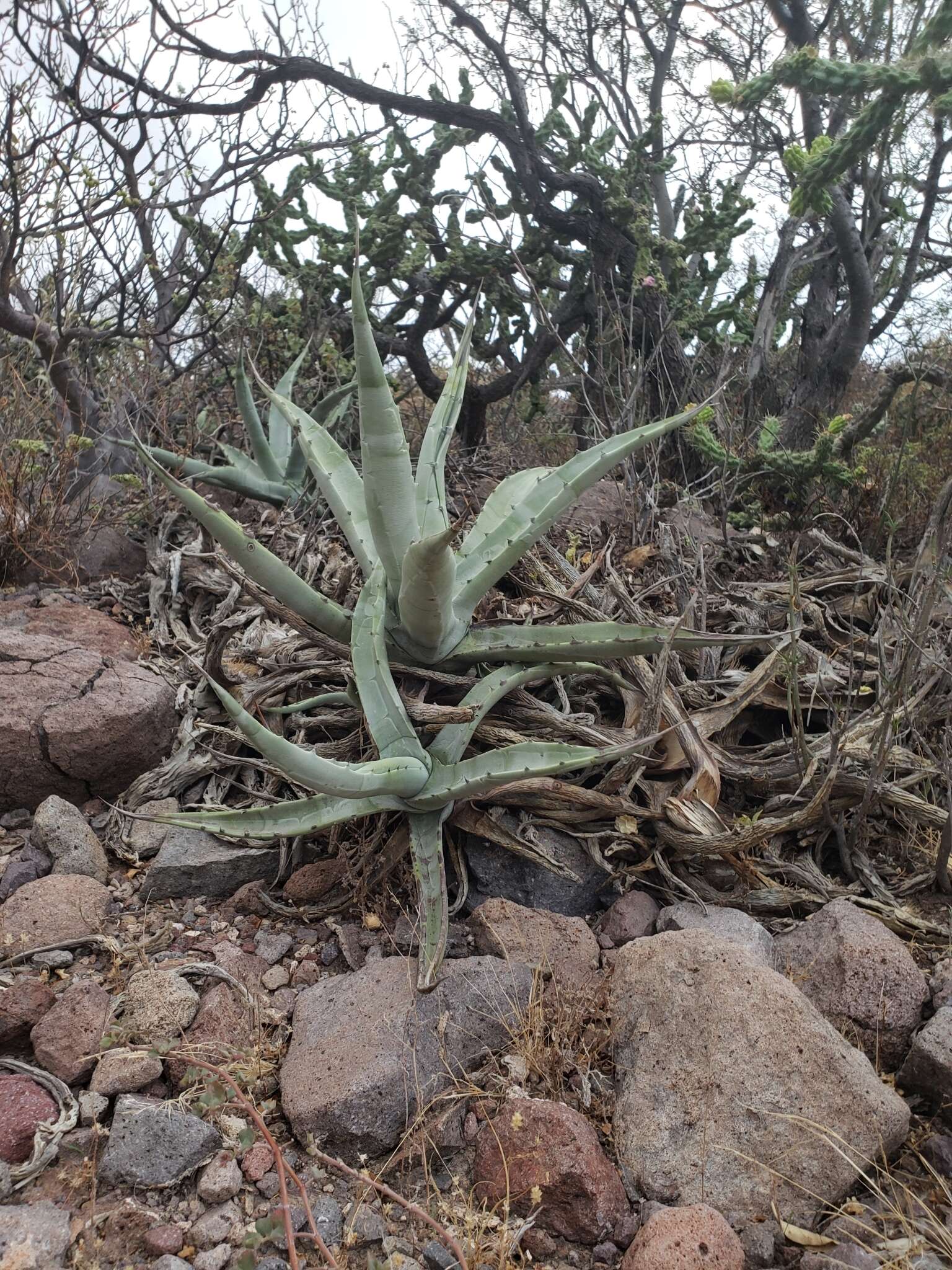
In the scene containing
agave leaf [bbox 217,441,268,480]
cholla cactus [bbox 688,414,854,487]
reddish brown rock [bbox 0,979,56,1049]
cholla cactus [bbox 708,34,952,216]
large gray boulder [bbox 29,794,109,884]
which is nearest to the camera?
reddish brown rock [bbox 0,979,56,1049]

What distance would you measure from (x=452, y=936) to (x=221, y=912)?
25.1 inches

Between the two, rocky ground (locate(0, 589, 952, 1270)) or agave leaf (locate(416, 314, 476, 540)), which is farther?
agave leaf (locate(416, 314, 476, 540))

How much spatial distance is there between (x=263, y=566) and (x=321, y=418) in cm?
273

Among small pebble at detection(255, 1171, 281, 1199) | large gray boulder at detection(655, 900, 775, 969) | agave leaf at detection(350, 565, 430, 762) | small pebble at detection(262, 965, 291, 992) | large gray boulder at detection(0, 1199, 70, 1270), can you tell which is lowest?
small pebble at detection(255, 1171, 281, 1199)

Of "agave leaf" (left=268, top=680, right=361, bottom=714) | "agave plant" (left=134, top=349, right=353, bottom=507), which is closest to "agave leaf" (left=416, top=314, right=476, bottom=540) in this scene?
"agave leaf" (left=268, top=680, right=361, bottom=714)

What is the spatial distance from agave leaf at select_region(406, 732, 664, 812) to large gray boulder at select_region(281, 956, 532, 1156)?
39cm

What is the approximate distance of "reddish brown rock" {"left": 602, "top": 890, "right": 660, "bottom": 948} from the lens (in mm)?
2352

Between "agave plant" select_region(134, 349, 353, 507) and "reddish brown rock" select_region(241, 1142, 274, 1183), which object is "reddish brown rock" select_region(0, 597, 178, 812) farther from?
"agave plant" select_region(134, 349, 353, 507)

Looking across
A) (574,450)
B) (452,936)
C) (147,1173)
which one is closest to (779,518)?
(574,450)

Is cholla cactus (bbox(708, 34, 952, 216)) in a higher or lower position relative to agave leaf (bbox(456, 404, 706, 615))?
higher

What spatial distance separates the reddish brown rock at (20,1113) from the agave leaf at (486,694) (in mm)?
1109

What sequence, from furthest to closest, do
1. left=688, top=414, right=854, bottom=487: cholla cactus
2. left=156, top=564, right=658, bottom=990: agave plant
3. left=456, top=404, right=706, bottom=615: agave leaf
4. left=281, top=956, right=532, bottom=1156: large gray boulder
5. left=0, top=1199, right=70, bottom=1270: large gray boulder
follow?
1. left=688, top=414, right=854, bottom=487: cholla cactus
2. left=456, top=404, right=706, bottom=615: agave leaf
3. left=156, top=564, right=658, bottom=990: agave plant
4. left=281, top=956, right=532, bottom=1156: large gray boulder
5. left=0, top=1199, right=70, bottom=1270: large gray boulder

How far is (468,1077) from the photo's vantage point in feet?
6.25

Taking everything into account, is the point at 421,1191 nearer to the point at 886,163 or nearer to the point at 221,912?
the point at 221,912
